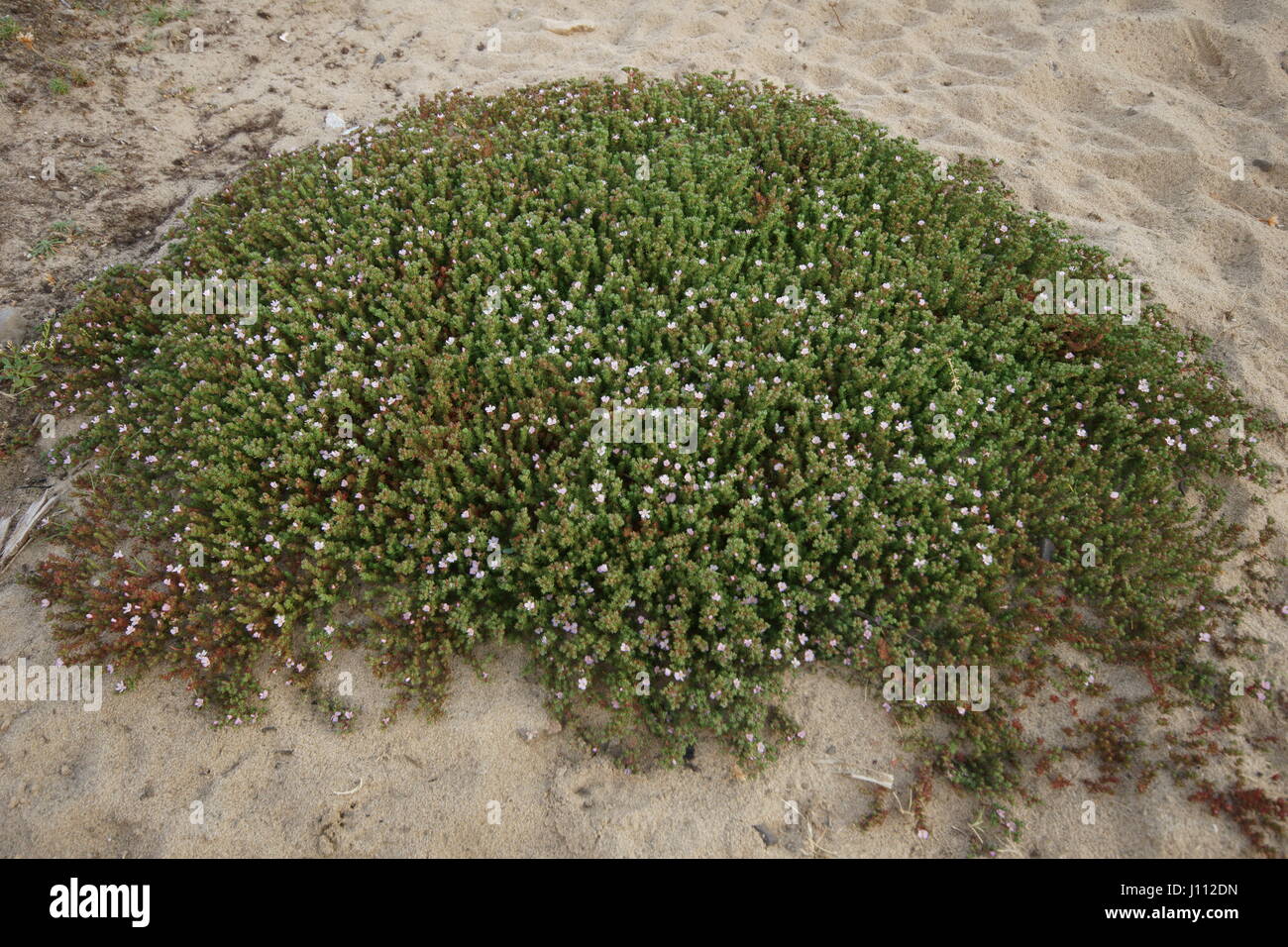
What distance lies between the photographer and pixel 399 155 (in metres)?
8.19

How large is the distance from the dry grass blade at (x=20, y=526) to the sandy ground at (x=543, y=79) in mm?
156

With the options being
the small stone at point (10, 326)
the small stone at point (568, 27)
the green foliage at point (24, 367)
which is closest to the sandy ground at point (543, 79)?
the small stone at point (10, 326)

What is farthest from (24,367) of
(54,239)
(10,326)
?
(54,239)

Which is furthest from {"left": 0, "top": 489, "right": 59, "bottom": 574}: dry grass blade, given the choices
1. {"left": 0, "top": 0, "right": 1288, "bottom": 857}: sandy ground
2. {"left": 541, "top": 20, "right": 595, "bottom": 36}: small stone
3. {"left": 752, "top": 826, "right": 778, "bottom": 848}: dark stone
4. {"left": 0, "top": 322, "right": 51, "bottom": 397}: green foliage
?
{"left": 541, "top": 20, "right": 595, "bottom": 36}: small stone

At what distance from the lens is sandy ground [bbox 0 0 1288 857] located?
189 inches

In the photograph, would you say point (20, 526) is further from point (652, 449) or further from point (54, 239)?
point (652, 449)

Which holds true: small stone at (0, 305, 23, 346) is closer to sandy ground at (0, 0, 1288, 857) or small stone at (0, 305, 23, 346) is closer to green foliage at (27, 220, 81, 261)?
sandy ground at (0, 0, 1288, 857)

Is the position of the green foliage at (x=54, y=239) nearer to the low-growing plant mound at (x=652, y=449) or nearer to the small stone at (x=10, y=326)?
the small stone at (x=10, y=326)

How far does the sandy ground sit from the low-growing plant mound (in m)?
0.36

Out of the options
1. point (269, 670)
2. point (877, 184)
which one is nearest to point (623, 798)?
point (269, 670)

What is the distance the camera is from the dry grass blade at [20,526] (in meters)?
6.12

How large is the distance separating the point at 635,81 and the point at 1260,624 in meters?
8.34

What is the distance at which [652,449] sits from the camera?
570cm
